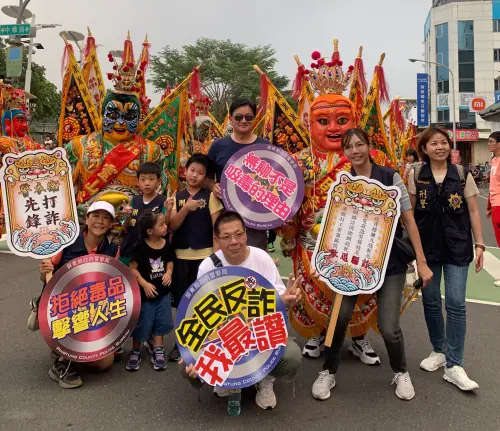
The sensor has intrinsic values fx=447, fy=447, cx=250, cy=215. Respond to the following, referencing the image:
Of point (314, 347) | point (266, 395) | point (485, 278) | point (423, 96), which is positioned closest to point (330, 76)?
point (314, 347)

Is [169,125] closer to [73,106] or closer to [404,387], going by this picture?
[73,106]

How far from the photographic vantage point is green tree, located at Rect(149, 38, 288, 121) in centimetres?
2350

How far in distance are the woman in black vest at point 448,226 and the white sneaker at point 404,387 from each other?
323 mm

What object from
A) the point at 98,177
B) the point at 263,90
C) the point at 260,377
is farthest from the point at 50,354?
the point at 263,90

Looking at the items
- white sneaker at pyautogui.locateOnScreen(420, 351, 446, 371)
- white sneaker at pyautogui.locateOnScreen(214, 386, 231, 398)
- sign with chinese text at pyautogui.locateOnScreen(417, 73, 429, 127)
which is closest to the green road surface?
white sneaker at pyautogui.locateOnScreen(420, 351, 446, 371)

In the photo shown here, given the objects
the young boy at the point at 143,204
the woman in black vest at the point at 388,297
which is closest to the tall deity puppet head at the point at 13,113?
the young boy at the point at 143,204

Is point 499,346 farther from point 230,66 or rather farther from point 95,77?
point 230,66

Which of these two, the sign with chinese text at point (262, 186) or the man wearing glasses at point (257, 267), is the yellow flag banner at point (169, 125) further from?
the man wearing glasses at point (257, 267)

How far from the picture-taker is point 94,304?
2709 millimetres

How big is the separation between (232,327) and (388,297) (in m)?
0.93

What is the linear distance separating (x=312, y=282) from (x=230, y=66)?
72.6 ft

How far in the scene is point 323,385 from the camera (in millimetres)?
2562

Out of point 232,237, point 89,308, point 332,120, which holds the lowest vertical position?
point 89,308

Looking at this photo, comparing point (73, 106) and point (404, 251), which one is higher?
point (73, 106)
